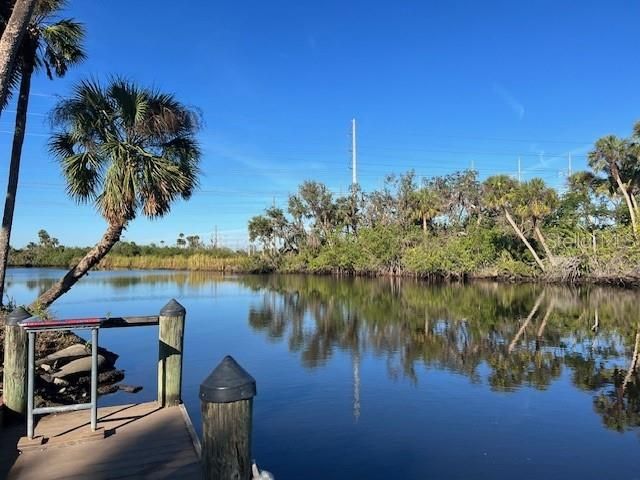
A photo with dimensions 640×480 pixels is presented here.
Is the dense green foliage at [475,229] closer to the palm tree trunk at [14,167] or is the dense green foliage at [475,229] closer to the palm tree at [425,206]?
the palm tree at [425,206]

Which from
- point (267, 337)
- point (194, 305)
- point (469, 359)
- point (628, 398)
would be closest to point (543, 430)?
point (628, 398)

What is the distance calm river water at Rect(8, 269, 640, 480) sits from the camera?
671 centimetres

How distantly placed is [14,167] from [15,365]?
727cm

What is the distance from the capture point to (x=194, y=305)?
82.7ft

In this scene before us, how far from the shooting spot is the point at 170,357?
682 cm

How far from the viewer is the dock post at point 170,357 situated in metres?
6.82

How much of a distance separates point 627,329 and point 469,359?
7.46 metres

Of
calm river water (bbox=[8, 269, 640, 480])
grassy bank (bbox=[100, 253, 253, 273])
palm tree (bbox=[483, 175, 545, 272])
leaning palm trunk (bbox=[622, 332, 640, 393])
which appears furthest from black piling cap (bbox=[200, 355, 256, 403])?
grassy bank (bbox=[100, 253, 253, 273])

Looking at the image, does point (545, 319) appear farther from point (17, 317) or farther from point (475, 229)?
point (475, 229)

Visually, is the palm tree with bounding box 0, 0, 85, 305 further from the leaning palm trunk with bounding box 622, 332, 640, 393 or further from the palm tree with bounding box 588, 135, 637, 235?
the palm tree with bounding box 588, 135, 637, 235

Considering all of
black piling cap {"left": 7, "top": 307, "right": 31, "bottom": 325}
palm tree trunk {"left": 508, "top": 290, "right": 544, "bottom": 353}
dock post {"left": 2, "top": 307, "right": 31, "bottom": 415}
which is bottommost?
palm tree trunk {"left": 508, "top": 290, "right": 544, "bottom": 353}

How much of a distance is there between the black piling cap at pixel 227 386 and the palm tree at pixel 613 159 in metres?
37.3

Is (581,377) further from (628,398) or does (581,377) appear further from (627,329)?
(627,329)

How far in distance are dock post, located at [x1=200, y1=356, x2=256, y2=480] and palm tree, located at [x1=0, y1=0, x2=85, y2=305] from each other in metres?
10.6
